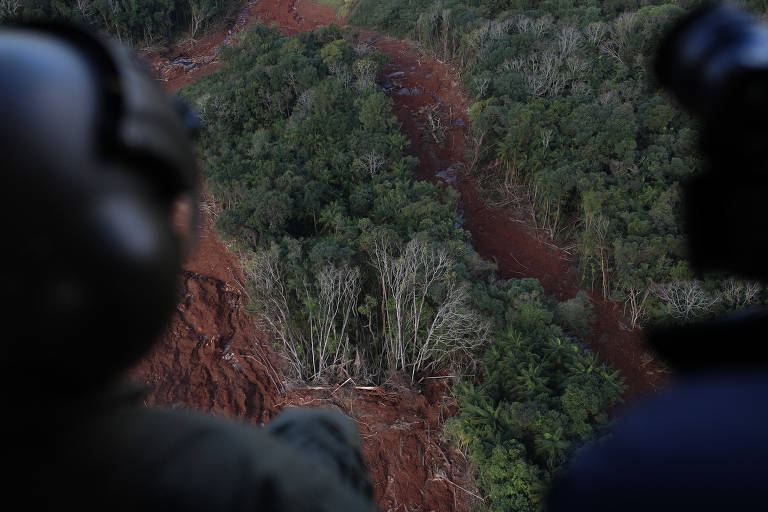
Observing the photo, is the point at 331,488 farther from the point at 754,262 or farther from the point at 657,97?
the point at 657,97

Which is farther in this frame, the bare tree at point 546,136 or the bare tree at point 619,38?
the bare tree at point 619,38

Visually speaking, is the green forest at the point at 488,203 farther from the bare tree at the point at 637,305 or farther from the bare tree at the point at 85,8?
the bare tree at the point at 85,8

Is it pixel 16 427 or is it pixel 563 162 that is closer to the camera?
pixel 16 427

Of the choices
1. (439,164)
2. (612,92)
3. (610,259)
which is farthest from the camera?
(439,164)

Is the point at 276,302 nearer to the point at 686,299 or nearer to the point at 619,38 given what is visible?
the point at 686,299

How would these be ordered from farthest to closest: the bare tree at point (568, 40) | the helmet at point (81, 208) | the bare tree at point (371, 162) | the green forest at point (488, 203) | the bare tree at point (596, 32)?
the bare tree at point (596, 32), the bare tree at point (568, 40), the bare tree at point (371, 162), the green forest at point (488, 203), the helmet at point (81, 208)

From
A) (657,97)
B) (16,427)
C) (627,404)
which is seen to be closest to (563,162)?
(657,97)

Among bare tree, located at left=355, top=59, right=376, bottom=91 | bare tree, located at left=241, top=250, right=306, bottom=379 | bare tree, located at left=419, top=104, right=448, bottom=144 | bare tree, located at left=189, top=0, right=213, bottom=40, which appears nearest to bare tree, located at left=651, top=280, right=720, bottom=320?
bare tree, located at left=241, top=250, right=306, bottom=379

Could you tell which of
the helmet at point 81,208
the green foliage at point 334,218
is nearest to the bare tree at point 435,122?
the green foliage at point 334,218
